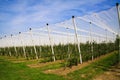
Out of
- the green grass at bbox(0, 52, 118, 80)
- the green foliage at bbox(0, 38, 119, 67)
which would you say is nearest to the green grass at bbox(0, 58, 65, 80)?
the green grass at bbox(0, 52, 118, 80)

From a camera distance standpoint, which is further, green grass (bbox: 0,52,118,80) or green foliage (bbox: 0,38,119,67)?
green foliage (bbox: 0,38,119,67)

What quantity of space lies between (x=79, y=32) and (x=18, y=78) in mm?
10650

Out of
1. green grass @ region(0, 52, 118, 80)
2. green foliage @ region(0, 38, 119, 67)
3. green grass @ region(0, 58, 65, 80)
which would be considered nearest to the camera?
green grass @ region(0, 52, 118, 80)

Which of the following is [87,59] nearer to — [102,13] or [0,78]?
[102,13]

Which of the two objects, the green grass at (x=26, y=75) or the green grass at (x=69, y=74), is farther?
the green grass at (x=26, y=75)

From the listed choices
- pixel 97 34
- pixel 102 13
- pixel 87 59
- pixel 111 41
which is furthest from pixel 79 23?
pixel 111 41

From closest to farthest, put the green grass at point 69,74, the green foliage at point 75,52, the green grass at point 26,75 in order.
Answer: the green grass at point 69,74
the green grass at point 26,75
the green foliage at point 75,52

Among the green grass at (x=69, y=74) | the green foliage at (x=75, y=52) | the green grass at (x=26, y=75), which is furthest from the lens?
the green foliage at (x=75, y=52)

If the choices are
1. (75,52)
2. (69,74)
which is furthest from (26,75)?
(75,52)

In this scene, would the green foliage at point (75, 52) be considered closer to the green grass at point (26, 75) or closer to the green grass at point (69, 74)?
the green grass at point (69, 74)

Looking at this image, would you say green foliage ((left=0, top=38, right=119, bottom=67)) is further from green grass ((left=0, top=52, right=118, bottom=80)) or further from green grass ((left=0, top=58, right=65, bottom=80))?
green grass ((left=0, top=58, right=65, bottom=80))

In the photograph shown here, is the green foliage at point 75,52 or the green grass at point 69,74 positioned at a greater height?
the green foliage at point 75,52

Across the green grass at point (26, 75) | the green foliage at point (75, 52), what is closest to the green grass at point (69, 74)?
the green grass at point (26, 75)

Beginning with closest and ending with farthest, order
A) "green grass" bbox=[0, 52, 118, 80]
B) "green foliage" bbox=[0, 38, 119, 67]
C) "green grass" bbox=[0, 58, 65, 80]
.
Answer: "green grass" bbox=[0, 52, 118, 80] < "green grass" bbox=[0, 58, 65, 80] < "green foliage" bbox=[0, 38, 119, 67]
